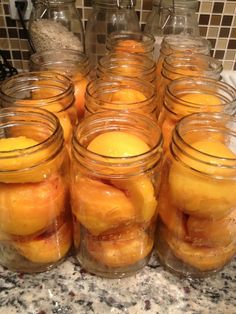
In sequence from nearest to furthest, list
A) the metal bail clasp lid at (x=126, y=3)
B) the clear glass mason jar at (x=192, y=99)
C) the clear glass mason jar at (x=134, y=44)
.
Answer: the clear glass mason jar at (x=192, y=99), the clear glass mason jar at (x=134, y=44), the metal bail clasp lid at (x=126, y=3)

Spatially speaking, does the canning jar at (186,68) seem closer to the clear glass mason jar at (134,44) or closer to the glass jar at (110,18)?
the clear glass mason jar at (134,44)

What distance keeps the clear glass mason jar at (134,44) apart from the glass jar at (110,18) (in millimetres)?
80

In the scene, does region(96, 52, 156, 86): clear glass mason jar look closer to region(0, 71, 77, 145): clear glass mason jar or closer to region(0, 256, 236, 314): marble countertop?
region(0, 71, 77, 145): clear glass mason jar

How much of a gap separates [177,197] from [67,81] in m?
0.24

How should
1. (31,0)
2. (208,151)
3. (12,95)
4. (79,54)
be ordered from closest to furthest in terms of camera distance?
(208,151) → (12,95) → (79,54) → (31,0)

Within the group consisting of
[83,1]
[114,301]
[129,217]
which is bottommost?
[114,301]

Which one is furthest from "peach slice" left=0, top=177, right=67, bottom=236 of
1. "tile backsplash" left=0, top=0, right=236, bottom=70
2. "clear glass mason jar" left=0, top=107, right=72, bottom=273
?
"tile backsplash" left=0, top=0, right=236, bottom=70

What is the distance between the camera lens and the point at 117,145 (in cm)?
39

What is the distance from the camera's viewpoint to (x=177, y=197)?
1.29 ft

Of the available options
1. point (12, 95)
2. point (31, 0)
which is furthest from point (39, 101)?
point (31, 0)

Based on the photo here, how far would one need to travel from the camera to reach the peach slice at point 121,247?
416mm

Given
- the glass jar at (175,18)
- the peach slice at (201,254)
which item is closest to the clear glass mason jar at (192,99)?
the peach slice at (201,254)

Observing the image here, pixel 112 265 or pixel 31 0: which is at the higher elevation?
pixel 31 0

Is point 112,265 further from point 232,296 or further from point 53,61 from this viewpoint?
point 53,61
